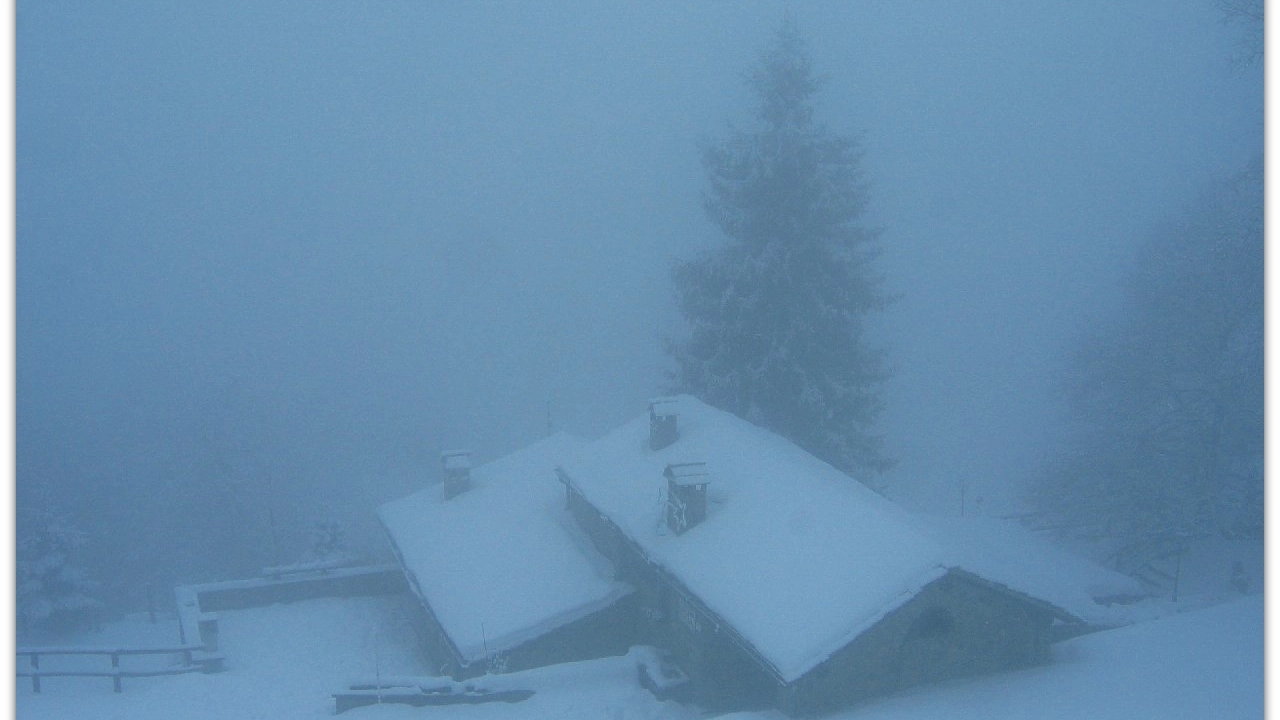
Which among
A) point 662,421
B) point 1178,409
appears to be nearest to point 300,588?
point 662,421

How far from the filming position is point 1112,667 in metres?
11.6

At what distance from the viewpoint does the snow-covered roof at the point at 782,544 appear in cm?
1173

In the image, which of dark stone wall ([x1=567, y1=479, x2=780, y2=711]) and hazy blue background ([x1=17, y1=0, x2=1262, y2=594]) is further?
hazy blue background ([x1=17, y1=0, x2=1262, y2=594])

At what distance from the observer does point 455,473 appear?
2255 cm

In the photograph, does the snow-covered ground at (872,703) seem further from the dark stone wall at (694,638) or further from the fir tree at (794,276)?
the fir tree at (794,276)

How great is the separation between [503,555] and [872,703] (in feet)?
28.9

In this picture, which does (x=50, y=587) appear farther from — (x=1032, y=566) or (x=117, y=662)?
(x=1032, y=566)

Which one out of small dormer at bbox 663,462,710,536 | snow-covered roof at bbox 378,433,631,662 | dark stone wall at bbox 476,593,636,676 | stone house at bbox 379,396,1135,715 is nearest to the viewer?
stone house at bbox 379,396,1135,715

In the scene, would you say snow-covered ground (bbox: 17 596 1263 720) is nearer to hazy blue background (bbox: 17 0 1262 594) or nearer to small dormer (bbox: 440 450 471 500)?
small dormer (bbox: 440 450 471 500)

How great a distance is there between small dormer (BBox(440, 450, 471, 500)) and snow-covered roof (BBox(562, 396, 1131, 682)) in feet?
15.8

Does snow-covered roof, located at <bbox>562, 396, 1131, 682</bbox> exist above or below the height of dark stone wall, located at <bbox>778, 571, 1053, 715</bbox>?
above

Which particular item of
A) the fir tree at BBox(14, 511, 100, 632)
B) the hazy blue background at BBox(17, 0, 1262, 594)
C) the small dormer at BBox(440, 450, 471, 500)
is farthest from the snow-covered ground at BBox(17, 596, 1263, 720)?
the fir tree at BBox(14, 511, 100, 632)

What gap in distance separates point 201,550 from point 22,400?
1381 inches

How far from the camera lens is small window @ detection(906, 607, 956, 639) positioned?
11914mm
